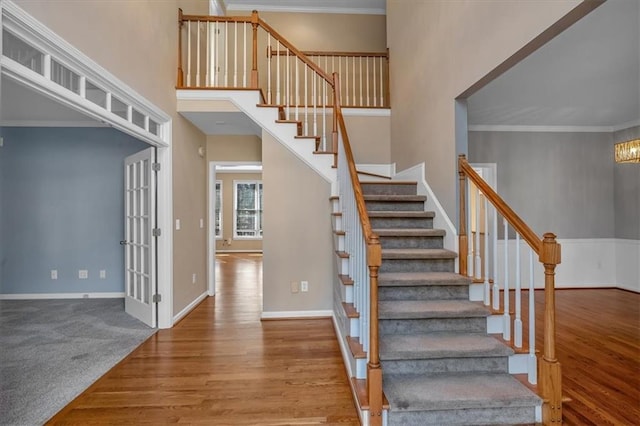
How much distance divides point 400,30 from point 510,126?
2.41 metres

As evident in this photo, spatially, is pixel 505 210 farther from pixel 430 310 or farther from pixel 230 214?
pixel 230 214

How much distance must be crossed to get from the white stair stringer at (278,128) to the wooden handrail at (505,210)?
5.38ft

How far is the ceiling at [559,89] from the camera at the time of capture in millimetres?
2484

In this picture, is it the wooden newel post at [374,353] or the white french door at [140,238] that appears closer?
the wooden newel post at [374,353]

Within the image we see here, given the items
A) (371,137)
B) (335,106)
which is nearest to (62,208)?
(335,106)

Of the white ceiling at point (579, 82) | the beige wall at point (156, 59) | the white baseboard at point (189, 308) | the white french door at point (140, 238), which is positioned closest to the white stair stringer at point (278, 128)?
the beige wall at point (156, 59)

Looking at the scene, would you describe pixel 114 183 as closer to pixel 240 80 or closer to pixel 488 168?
pixel 240 80

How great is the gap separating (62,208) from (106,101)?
340 cm

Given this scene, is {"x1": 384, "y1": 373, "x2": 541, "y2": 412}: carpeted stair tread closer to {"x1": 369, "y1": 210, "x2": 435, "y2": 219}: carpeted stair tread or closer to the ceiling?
{"x1": 369, "y1": 210, "x2": 435, "y2": 219}: carpeted stair tread

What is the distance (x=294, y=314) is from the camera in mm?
3961

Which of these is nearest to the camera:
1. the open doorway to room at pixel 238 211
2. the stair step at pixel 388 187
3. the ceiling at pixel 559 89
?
the ceiling at pixel 559 89

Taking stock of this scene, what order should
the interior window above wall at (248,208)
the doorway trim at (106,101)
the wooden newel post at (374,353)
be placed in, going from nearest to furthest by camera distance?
the doorway trim at (106,101)
the wooden newel post at (374,353)
the interior window above wall at (248,208)

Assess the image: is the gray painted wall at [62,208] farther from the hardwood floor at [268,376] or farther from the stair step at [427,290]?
the stair step at [427,290]

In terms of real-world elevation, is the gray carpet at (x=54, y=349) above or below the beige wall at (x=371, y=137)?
below
